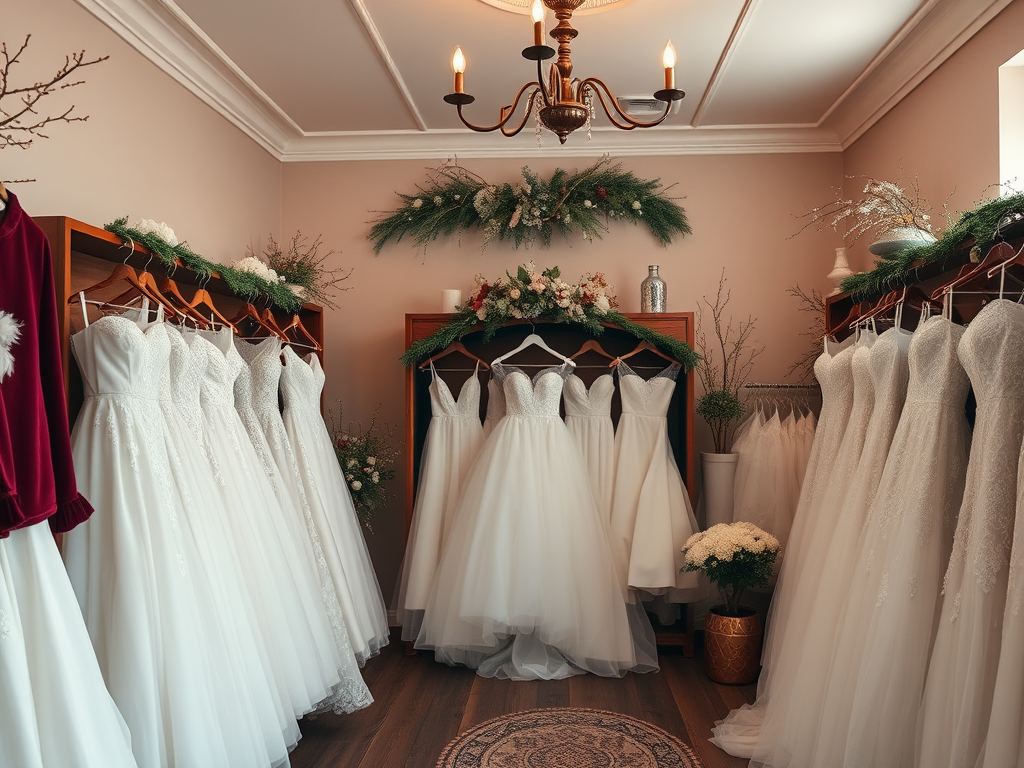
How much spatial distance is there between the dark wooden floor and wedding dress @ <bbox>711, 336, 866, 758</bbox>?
145mm

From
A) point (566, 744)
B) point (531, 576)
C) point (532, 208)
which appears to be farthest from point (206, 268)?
point (566, 744)

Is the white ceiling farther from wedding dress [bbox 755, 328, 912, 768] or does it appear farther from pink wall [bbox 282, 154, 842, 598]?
wedding dress [bbox 755, 328, 912, 768]

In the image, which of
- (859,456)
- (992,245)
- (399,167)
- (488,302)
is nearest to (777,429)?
(859,456)

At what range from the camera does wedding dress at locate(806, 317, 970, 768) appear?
235 centimetres

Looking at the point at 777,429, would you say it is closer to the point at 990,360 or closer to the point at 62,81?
the point at 990,360

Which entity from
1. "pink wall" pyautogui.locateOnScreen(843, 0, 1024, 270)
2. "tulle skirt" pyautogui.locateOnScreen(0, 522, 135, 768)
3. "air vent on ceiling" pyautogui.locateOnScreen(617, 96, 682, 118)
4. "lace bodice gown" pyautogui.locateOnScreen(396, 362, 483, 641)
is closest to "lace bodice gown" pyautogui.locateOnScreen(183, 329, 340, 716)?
"tulle skirt" pyautogui.locateOnScreen(0, 522, 135, 768)

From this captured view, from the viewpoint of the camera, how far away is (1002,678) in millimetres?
1937

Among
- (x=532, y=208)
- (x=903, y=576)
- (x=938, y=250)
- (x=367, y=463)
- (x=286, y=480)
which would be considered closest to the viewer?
(x=903, y=576)

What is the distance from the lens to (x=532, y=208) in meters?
4.77

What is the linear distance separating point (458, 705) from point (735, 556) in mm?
1444

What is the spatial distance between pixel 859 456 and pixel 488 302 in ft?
6.51

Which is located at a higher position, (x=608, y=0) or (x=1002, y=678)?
(x=608, y=0)

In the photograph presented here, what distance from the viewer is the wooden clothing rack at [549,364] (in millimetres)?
4367

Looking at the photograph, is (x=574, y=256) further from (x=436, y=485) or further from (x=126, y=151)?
(x=126, y=151)
